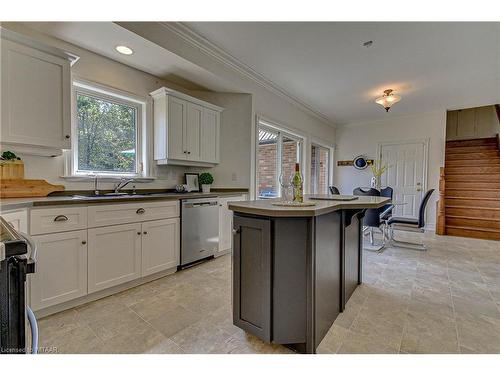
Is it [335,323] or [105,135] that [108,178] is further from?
[335,323]

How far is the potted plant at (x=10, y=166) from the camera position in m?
1.92

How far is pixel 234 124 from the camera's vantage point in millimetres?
3744

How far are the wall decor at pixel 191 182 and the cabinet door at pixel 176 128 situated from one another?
367 millimetres

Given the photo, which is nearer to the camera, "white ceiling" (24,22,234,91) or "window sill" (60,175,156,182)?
"white ceiling" (24,22,234,91)

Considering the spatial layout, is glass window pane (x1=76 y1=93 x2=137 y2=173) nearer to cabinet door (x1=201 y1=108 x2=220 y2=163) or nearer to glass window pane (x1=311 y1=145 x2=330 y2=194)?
cabinet door (x1=201 y1=108 x2=220 y2=163)

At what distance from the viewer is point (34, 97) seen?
1948 mm

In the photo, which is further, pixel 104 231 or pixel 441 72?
pixel 441 72

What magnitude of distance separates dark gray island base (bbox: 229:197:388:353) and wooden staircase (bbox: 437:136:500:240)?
187 inches

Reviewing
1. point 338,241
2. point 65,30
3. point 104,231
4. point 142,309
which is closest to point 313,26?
point 338,241

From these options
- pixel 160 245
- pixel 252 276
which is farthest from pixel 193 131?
pixel 252 276

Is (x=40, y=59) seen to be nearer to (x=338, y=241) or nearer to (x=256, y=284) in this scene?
(x=256, y=284)

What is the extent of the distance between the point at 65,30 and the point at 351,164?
6.16 metres

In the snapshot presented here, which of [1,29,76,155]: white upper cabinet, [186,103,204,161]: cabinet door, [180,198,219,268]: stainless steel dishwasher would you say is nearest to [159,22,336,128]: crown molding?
[186,103,204,161]: cabinet door

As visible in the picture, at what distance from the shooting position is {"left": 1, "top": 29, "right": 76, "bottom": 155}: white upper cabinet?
1820 millimetres
